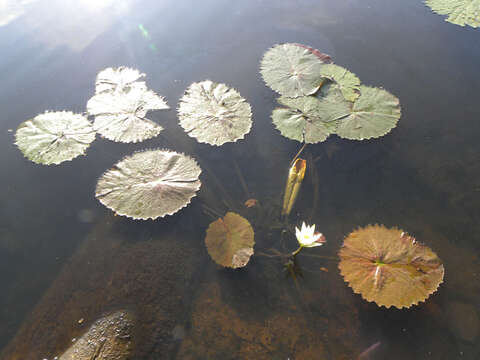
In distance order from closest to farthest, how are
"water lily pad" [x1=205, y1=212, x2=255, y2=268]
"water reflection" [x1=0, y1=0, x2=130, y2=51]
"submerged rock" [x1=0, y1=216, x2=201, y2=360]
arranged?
1. "submerged rock" [x1=0, y1=216, x2=201, y2=360]
2. "water lily pad" [x1=205, y1=212, x2=255, y2=268]
3. "water reflection" [x1=0, y1=0, x2=130, y2=51]

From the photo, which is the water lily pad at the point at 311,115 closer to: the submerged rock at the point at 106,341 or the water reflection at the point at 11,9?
the submerged rock at the point at 106,341

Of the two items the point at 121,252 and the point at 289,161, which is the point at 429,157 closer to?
the point at 289,161

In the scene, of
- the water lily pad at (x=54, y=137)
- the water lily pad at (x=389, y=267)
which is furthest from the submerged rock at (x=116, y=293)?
the water lily pad at (x=389, y=267)

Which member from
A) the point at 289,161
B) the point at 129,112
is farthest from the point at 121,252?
the point at 289,161

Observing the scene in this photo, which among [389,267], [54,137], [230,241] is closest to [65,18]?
[54,137]

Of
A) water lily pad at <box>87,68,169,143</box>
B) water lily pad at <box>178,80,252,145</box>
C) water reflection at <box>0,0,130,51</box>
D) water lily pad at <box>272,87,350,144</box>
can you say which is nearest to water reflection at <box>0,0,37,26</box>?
water reflection at <box>0,0,130,51</box>

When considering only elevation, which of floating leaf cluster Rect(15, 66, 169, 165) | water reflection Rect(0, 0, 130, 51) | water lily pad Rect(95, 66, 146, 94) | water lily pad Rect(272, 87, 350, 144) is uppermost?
water reflection Rect(0, 0, 130, 51)

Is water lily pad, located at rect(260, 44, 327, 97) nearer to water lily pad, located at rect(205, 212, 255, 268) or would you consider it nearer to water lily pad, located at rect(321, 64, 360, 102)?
water lily pad, located at rect(321, 64, 360, 102)
